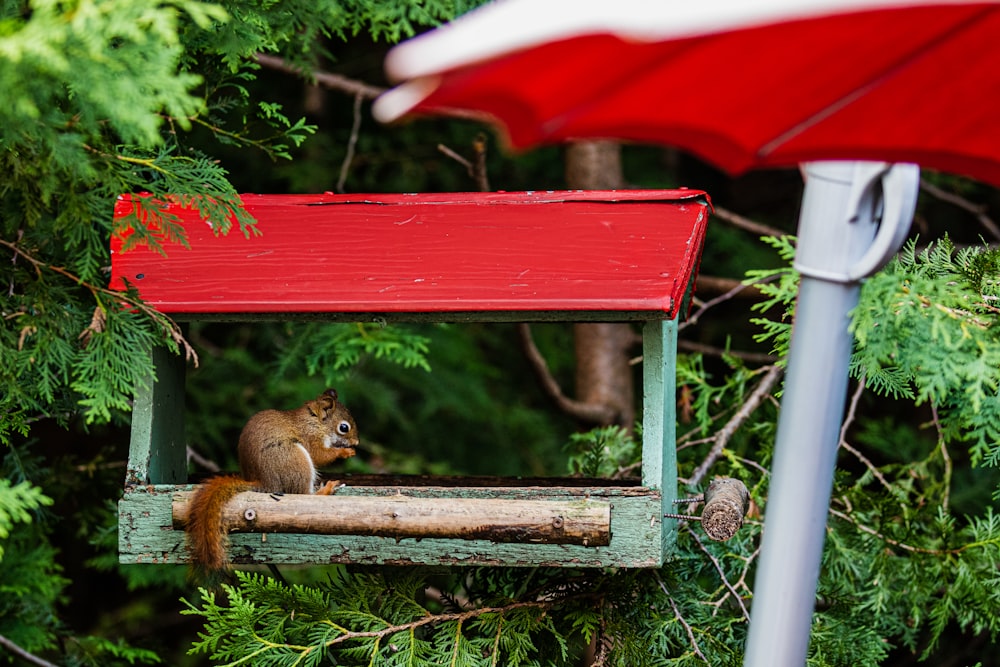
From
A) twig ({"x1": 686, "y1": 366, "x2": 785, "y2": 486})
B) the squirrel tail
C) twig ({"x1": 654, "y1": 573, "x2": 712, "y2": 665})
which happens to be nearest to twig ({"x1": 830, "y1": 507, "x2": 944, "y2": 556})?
twig ({"x1": 686, "y1": 366, "x2": 785, "y2": 486})

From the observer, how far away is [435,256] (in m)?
1.98

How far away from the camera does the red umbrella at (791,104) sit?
86cm

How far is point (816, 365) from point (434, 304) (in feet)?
2.60

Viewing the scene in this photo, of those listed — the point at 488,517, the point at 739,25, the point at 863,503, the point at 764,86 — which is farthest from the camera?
the point at 863,503

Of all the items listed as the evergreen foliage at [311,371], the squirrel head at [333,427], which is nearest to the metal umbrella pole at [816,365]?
the evergreen foliage at [311,371]

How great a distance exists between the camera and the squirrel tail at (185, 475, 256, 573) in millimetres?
1816

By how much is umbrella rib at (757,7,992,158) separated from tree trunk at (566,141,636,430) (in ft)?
7.92

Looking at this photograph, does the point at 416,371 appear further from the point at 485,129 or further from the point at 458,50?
the point at 458,50

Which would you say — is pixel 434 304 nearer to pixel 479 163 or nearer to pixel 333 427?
pixel 333 427

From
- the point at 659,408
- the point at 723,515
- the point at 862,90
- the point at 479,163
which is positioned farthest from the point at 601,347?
the point at 862,90

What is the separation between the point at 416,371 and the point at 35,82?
2.83 metres

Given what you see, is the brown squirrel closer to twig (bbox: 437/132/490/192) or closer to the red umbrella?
twig (bbox: 437/132/490/192)

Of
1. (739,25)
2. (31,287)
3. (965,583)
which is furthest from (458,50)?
(965,583)

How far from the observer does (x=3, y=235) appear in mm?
1925
